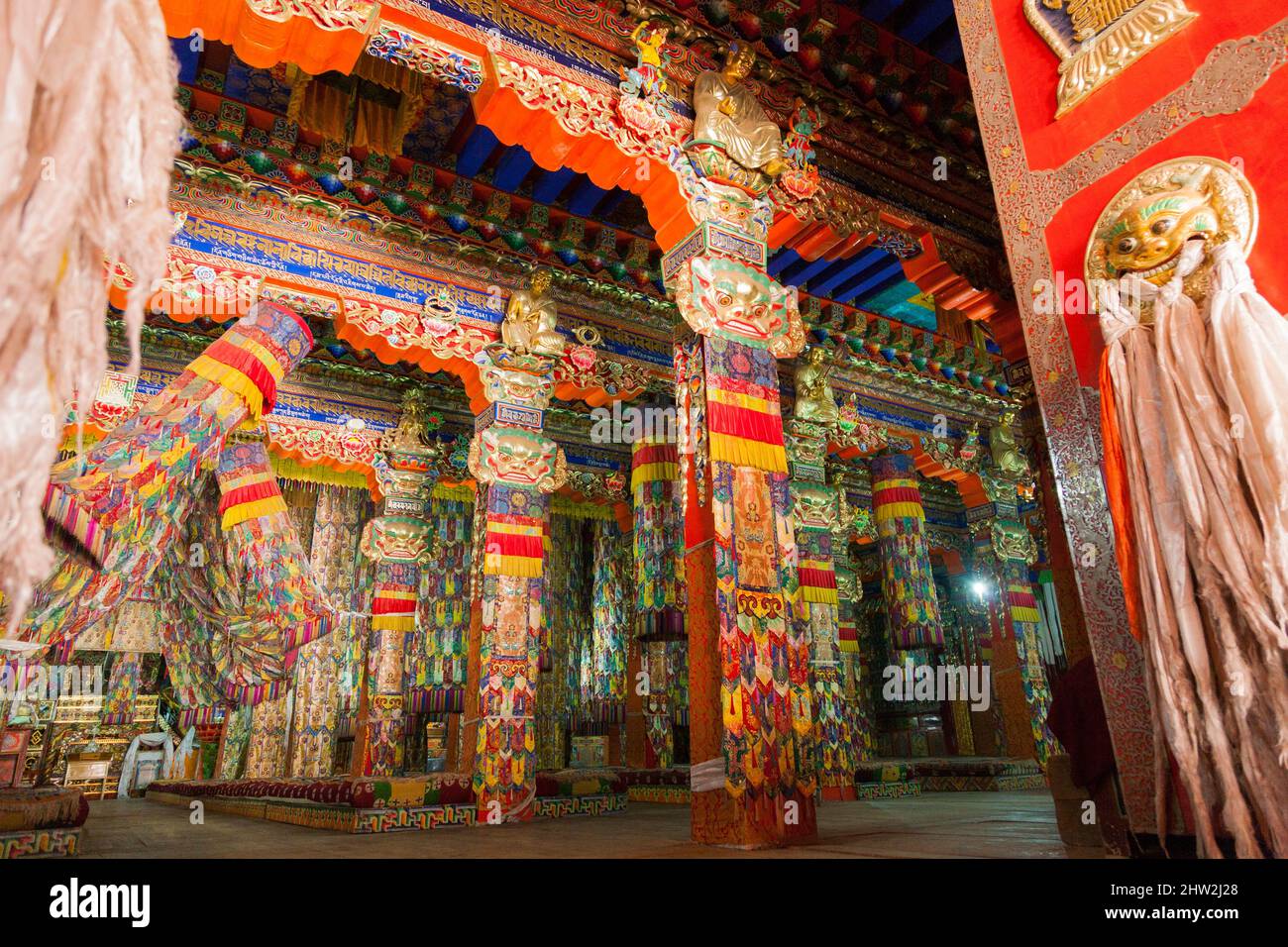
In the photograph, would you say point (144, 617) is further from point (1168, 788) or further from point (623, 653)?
point (1168, 788)

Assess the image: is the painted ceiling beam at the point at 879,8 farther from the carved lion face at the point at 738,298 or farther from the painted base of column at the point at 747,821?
the painted base of column at the point at 747,821

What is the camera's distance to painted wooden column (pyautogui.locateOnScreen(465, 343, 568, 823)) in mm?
6141

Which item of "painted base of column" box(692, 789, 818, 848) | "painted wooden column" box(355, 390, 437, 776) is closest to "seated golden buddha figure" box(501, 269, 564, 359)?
"painted wooden column" box(355, 390, 437, 776)

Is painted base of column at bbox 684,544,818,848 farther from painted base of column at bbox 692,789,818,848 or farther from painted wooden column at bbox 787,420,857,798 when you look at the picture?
painted wooden column at bbox 787,420,857,798

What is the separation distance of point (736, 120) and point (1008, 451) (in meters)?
6.57

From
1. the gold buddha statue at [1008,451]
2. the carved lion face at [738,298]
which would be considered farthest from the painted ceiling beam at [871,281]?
the carved lion face at [738,298]

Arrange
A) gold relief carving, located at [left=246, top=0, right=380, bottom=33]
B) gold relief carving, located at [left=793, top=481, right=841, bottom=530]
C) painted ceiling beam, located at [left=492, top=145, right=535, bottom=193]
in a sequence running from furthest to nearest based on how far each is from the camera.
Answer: gold relief carving, located at [left=793, top=481, right=841, bottom=530] < painted ceiling beam, located at [left=492, top=145, right=535, bottom=193] < gold relief carving, located at [left=246, top=0, right=380, bottom=33]

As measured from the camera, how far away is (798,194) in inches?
215

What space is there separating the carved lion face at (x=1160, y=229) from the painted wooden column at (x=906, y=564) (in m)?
8.99

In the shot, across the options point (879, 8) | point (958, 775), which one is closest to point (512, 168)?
point (879, 8)

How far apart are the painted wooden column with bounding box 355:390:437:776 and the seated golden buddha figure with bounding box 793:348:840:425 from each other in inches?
179

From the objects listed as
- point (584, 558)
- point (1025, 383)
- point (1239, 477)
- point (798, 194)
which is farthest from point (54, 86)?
point (584, 558)

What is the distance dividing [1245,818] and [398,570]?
8398 mm

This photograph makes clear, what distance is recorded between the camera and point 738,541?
4.41m
